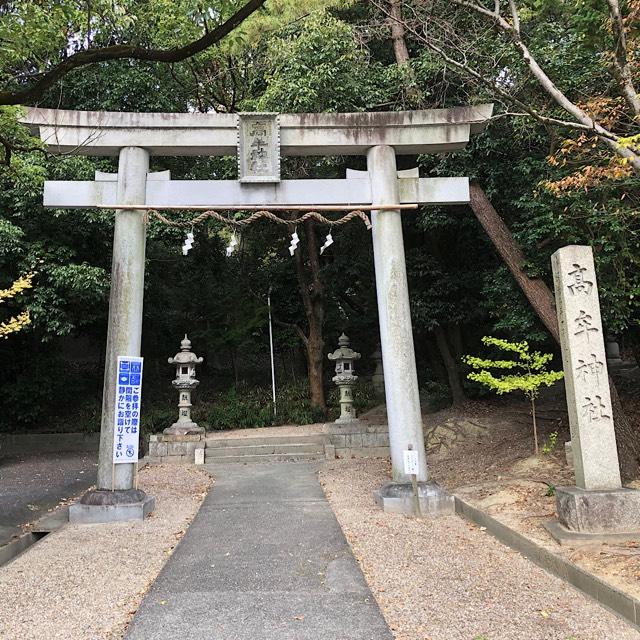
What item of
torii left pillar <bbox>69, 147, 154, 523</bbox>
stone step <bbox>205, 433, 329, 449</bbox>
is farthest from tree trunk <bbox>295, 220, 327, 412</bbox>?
torii left pillar <bbox>69, 147, 154, 523</bbox>

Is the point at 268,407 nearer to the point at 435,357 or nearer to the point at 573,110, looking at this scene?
the point at 435,357

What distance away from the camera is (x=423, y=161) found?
8.87m

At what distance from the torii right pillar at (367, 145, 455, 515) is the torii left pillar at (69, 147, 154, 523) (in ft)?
9.85

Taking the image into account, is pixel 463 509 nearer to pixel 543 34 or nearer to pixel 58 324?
pixel 543 34

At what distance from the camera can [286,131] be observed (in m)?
6.77

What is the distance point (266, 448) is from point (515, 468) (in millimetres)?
5389

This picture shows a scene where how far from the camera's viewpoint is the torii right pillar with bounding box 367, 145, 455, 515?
6156 mm

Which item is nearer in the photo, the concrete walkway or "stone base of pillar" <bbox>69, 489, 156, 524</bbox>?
the concrete walkway

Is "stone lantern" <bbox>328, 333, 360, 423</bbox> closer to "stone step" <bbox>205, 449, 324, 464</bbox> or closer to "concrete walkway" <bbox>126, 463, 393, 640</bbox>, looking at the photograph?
"stone step" <bbox>205, 449, 324, 464</bbox>

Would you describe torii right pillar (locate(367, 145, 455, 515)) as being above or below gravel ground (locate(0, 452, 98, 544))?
above

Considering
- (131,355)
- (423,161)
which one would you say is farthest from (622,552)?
(423,161)

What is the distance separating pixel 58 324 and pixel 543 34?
33.0 feet

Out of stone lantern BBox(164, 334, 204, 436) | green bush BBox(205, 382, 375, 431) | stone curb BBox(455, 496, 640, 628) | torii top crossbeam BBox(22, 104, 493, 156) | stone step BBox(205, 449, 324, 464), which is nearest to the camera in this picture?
stone curb BBox(455, 496, 640, 628)

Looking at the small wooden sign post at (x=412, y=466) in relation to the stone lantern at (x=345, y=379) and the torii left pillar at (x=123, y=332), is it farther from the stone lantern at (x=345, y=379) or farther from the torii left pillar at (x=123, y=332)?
the stone lantern at (x=345, y=379)
